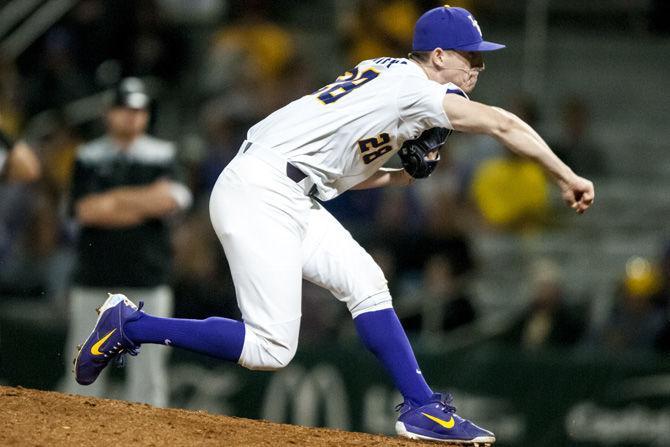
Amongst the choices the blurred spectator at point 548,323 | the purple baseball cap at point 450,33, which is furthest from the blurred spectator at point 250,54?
the purple baseball cap at point 450,33

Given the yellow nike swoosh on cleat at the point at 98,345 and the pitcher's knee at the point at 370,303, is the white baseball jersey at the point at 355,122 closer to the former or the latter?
the pitcher's knee at the point at 370,303

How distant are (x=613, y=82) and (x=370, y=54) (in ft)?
10.1

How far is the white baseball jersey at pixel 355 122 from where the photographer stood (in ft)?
19.4

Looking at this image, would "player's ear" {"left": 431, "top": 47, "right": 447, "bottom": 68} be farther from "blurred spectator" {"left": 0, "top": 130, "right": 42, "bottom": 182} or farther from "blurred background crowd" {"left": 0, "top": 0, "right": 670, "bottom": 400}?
"blurred background crowd" {"left": 0, "top": 0, "right": 670, "bottom": 400}

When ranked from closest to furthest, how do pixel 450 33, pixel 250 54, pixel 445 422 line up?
pixel 450 33 → pixel 445 422 → pixel 250 54

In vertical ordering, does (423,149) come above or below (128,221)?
above

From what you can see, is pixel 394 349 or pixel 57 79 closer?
pixel 394 349

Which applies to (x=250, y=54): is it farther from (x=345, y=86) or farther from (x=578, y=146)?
(x=345, y=86)

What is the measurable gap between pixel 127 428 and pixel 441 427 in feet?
4.87

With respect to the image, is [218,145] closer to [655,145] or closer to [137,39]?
[137,39]

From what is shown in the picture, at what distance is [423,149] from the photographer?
242 inches

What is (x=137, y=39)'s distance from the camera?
13.5 m

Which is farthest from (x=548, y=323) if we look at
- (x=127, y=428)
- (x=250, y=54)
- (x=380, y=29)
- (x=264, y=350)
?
(x=127, y=428)

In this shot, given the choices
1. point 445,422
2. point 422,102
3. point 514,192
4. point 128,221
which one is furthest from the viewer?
point 514,192
